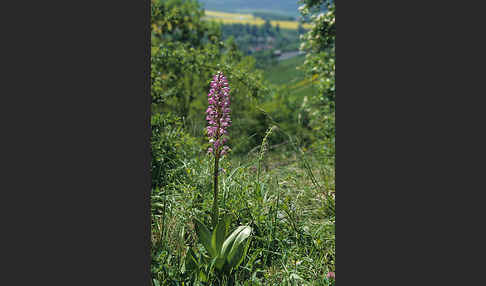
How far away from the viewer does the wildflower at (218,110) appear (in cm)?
269

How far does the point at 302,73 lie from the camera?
739 cm

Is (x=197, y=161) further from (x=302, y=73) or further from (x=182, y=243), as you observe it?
(x=302, y=73)

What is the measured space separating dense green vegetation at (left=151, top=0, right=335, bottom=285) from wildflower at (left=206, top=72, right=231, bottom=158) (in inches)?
18.1

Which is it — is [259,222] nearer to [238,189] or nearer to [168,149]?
[238,189]

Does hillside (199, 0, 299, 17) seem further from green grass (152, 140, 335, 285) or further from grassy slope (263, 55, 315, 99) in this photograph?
grassy slope (263, 55, 315, 99)

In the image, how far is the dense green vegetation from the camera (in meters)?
2.91

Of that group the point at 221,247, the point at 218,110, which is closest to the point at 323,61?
the point at 218,110

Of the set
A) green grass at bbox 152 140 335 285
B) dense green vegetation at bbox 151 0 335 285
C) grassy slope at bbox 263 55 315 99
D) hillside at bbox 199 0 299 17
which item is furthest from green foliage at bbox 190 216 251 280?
grassy slope at bbox 263 55 315 99

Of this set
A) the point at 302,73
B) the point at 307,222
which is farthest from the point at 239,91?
the point at 307,222

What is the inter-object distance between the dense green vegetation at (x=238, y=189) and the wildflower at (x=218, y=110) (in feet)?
1.51

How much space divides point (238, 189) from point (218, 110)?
1285mm

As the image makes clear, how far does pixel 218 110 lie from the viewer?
8.96 feet

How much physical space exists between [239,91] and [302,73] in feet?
5.11

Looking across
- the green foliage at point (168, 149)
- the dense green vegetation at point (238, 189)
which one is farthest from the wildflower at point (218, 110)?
the green foliage at point (168, 149)
